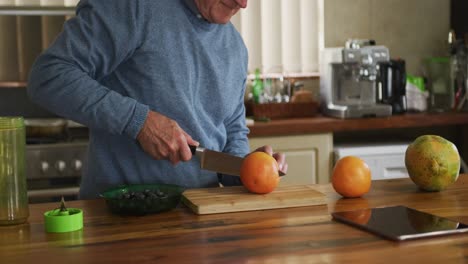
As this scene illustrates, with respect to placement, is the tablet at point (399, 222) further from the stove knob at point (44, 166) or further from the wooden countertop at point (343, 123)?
the stove knob at point (44, 166)

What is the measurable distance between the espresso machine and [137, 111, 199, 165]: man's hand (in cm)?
194

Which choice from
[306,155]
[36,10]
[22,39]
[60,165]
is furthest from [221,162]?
[22,39]

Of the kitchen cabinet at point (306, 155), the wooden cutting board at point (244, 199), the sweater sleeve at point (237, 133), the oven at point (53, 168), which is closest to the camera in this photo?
the wooden cutting board at point (244, 199)

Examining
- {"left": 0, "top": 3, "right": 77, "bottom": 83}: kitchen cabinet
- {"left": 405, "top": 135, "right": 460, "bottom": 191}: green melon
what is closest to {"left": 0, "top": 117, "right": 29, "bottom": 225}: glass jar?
{"left": 405, "top": 135, "right": 460, "bottom": 191}: green melon

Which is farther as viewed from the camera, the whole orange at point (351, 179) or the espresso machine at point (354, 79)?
the espresso machine at point (354, 79)

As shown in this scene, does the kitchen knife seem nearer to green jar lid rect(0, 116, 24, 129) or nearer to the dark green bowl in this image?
the dark green bowl

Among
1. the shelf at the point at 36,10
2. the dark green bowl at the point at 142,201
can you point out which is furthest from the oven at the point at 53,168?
the dark green bowl at the point at 142,201

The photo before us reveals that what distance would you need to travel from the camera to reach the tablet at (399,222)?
1407 mm

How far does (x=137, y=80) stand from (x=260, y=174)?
0.49 meters

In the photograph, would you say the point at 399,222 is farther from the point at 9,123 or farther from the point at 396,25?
the point at 396,25

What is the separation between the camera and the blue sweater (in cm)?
180

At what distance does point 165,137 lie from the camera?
1.76 metres

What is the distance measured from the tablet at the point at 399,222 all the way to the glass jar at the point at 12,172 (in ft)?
2.27

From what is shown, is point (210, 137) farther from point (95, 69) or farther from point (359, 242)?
point (359, 242)
